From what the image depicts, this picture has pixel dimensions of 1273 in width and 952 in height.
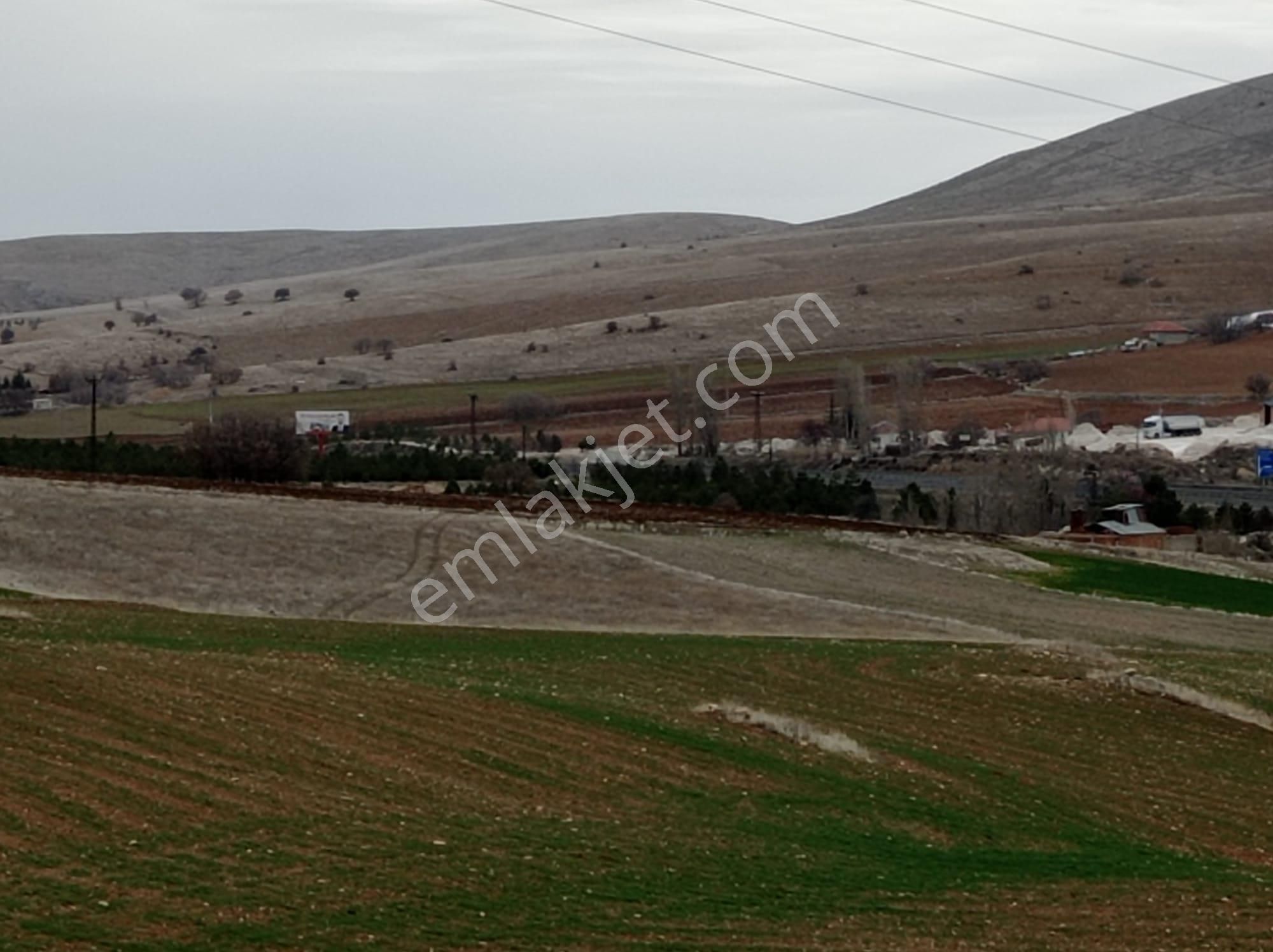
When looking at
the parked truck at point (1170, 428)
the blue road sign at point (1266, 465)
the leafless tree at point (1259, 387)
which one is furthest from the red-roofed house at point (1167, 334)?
the blue road sign at point (1266, 465)

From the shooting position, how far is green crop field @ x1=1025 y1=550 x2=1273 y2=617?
41.2 metres

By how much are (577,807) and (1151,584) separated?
1130 inches

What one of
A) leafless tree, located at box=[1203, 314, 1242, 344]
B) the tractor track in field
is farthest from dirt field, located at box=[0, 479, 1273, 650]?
leafless tree, located at box=[1203, 314, 1242, 344]

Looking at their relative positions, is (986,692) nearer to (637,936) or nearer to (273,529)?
(637,936)

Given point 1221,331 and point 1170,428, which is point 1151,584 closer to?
point 1170,428

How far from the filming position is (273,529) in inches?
1516

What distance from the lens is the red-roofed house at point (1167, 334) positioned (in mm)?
116250

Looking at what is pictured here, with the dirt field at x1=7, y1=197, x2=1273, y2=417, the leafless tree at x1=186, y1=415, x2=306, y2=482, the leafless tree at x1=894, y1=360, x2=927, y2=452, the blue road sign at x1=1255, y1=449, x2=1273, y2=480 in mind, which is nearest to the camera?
the leafless tree at x1=186, y1=415, x2=306, y2=482

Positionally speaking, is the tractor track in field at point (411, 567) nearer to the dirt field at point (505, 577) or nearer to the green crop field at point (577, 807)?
the dirt field at point (505, 577)

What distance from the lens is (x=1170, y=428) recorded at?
288 feet

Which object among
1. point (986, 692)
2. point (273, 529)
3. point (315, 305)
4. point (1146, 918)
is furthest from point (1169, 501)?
point (315, 305)

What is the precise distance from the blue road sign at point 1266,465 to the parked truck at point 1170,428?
13.1 metres

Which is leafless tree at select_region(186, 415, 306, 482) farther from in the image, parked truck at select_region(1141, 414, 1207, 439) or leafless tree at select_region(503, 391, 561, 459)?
parked truck at select_region(1141, 414, 1207, 439)

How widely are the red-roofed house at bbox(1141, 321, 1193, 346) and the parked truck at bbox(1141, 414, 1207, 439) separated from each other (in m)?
27.4
